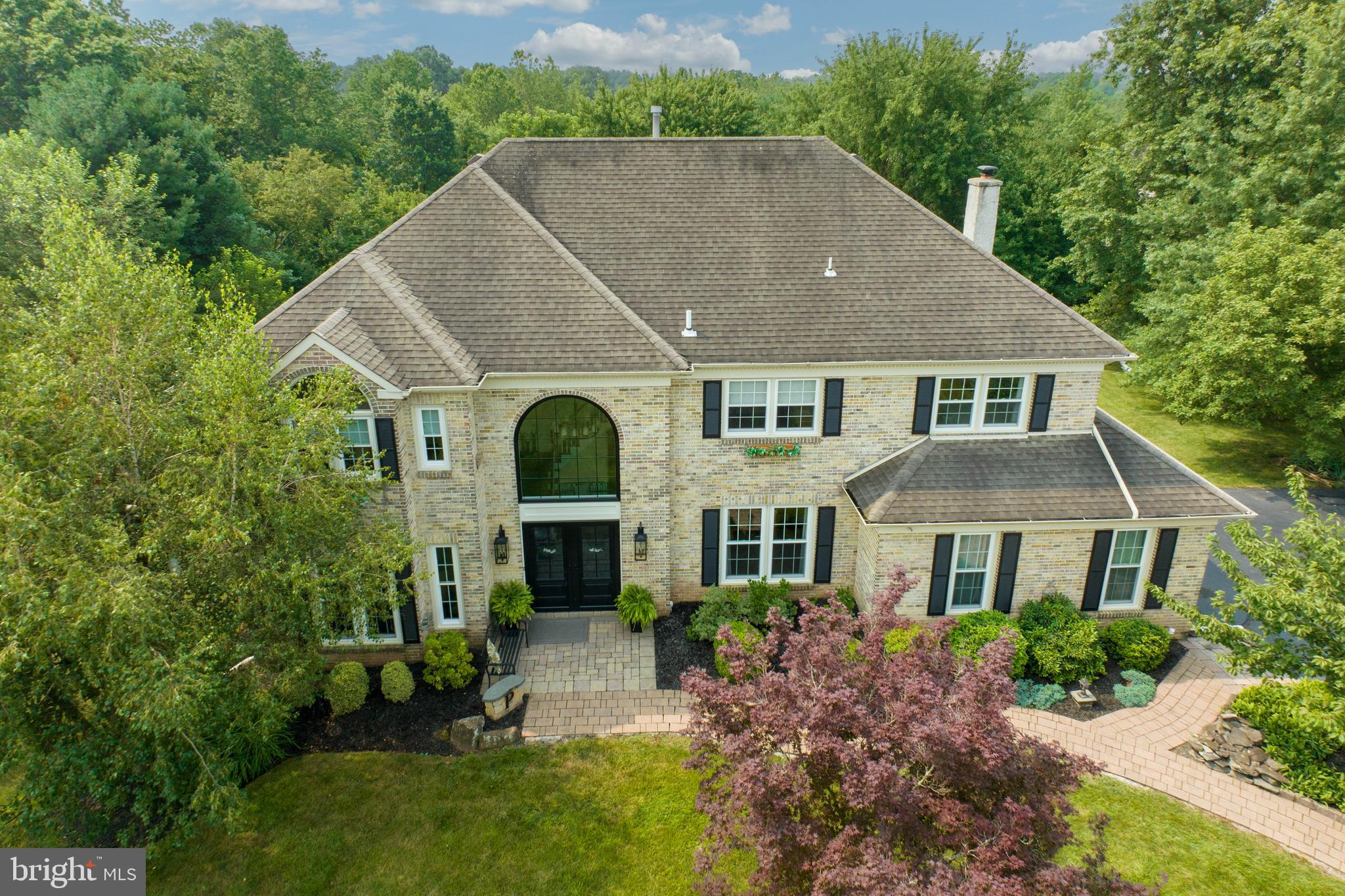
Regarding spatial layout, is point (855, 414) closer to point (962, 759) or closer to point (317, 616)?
point (962, 759)

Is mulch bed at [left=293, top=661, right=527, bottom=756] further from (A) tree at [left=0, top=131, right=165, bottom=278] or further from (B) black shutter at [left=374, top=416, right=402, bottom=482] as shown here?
(A) tree at [left=0, top=131, right=165, bottom=278]

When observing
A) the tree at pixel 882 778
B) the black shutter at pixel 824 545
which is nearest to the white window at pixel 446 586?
the black shutter at pixel 824 545

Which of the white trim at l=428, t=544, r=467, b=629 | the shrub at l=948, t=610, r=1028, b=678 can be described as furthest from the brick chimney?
the white trim at l=428, t=544, r=467, b=629

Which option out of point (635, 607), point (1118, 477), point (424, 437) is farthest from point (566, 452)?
point (1118, 477)

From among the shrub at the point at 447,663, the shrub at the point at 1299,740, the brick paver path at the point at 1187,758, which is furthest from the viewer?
the shrub at the point at 447,663

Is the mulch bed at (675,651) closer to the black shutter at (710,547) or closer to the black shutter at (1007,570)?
the black shutter at (710,547)

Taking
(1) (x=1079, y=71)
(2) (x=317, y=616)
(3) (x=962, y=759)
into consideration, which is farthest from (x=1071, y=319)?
(1) (x=1079, y=71)
